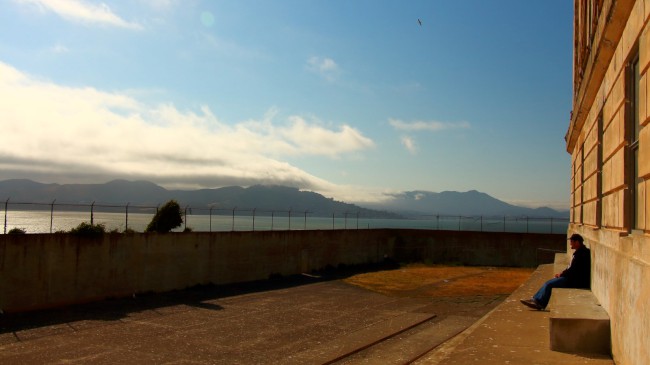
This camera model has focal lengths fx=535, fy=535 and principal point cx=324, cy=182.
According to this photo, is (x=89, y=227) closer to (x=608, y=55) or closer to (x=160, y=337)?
(x=160, y=337)

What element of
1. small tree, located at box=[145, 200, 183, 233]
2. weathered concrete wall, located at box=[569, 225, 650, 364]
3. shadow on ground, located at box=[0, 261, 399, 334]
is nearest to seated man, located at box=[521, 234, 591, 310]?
weathered concrete wall, located at box=[569, 225, 650, 364]

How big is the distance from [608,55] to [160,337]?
43.9 ft

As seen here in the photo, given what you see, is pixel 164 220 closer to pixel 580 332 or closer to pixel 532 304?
pixel 532 304

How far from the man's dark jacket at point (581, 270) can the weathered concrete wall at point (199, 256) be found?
1820 centimetres

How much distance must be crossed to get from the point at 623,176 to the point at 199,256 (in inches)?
893

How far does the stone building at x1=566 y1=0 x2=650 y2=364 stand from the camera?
201 inches

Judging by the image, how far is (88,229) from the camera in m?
21.9

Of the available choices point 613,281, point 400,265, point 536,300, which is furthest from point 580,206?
point 400,265

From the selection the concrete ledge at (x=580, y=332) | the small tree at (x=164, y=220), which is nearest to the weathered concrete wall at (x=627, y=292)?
the concrete ledge at (x=580, y=332)

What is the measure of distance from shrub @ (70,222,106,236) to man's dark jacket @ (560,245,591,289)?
60.3 feet

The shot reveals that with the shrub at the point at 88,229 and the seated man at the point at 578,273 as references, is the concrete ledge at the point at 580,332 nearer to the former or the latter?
the seated man at the point at 578,273

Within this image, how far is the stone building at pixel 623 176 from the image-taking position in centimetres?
512

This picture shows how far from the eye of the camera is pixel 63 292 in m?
20.7

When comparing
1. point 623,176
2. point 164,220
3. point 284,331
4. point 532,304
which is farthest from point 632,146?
point 164,220
